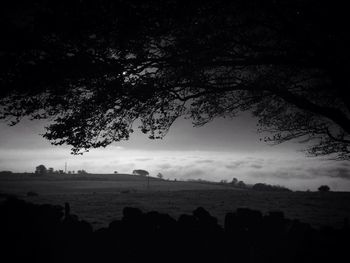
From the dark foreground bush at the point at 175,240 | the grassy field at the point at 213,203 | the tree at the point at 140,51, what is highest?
the tree at the point at 140,51

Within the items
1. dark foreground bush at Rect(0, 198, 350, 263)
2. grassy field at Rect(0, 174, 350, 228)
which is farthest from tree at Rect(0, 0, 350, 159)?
grassy field at Rect(0, 174, 350, 228)

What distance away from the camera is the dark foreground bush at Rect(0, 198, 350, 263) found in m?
4.12

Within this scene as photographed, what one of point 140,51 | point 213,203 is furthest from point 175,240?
point 213,203

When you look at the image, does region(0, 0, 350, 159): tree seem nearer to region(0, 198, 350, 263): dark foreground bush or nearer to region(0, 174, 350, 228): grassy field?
region(0, 198, 350, 263): dark foreground bush

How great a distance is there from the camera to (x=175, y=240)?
4.48 metres

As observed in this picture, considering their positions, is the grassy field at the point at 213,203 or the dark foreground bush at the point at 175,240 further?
the grassy field at the point at 213,203

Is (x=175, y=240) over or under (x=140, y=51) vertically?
under

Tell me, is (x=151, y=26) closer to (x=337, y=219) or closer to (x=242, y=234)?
(x=242, y=234)

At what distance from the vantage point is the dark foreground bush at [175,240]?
4.12 meters

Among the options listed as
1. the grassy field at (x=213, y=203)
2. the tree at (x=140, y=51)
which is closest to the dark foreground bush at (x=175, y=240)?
the tree at (x=140, y=51)

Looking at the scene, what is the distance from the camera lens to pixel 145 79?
7.18 meters

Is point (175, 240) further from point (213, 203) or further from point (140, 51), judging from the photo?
point (213, 203)

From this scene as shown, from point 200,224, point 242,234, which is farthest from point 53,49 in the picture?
point 242,234

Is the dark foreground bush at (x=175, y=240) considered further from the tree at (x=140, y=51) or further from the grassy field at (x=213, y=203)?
the grassy field at (x=213, y=203)
